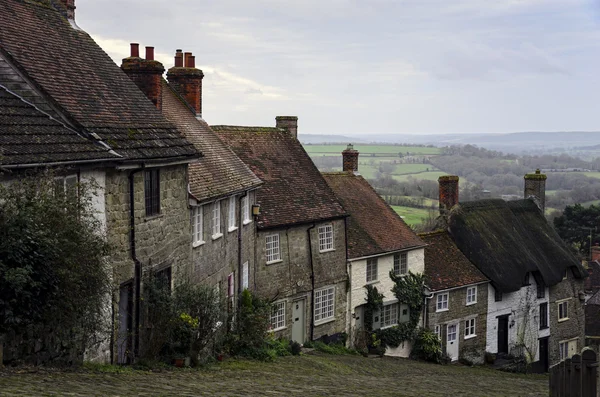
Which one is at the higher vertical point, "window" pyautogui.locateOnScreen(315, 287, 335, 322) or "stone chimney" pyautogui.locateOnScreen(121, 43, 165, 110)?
"stone chimney" pyautogui.locateOnScreen(121, 43, 165, 110)

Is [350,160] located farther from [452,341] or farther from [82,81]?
[82,81]

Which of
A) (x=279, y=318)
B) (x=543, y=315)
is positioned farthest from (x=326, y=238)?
(x=543, y=315)

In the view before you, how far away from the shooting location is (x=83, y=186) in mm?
12445

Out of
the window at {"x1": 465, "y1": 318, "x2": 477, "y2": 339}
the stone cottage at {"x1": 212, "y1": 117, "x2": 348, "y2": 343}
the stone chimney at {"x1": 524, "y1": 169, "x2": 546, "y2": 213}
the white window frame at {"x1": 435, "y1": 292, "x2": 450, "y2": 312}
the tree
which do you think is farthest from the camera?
the tree

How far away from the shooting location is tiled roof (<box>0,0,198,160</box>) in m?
14.7

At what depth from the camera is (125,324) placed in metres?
15.4

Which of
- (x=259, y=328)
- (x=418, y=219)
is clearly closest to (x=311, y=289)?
(x=259, y=328)

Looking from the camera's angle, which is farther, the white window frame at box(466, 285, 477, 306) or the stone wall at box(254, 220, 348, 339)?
the white window frame at box(466, 285, 477, 306)

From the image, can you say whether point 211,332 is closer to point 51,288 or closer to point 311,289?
point 51,288

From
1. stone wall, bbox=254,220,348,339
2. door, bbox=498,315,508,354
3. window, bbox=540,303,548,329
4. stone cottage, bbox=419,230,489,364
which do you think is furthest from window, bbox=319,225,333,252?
window, bbox=540,303,548,329

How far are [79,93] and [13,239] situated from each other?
6.08 metres

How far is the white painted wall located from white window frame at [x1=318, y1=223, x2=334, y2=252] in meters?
10.1

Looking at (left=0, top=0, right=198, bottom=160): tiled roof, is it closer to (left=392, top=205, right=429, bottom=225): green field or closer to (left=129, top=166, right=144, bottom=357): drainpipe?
(left=129, top=166, right=144, bottom=357): drainpipe

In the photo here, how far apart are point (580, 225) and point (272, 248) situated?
54.4 metres
